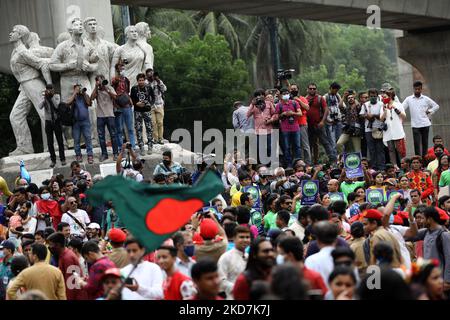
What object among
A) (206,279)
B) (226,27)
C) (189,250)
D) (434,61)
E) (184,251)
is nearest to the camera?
(206,279)

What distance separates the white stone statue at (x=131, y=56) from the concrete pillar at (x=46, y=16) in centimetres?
132

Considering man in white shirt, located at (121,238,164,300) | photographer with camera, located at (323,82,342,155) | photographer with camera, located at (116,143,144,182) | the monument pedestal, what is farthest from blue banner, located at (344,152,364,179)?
man in white shirt, located at (121,238,164,300)

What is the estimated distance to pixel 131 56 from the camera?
24.9 metres

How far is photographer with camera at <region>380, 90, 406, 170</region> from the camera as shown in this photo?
960 inches

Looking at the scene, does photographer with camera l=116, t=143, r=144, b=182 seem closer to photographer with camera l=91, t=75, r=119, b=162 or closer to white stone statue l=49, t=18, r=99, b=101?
photographer with camera l=91, t=75, r=119, b=162

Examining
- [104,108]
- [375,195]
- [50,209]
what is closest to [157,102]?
[104,108]

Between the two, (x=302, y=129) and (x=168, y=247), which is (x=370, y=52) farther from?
(x=168, y=247)

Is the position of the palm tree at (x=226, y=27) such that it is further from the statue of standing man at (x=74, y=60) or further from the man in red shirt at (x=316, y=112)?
the statue of standing man at (x=74, y=60)

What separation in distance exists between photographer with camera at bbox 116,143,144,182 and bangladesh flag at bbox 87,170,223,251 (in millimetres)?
9448

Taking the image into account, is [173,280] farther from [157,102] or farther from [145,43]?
[145,43]

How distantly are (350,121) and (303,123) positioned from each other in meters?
0.95

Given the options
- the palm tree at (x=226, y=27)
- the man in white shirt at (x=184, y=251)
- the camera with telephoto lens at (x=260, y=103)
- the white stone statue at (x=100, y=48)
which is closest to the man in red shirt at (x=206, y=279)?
the man in white shirt at (x=184, y=251)
